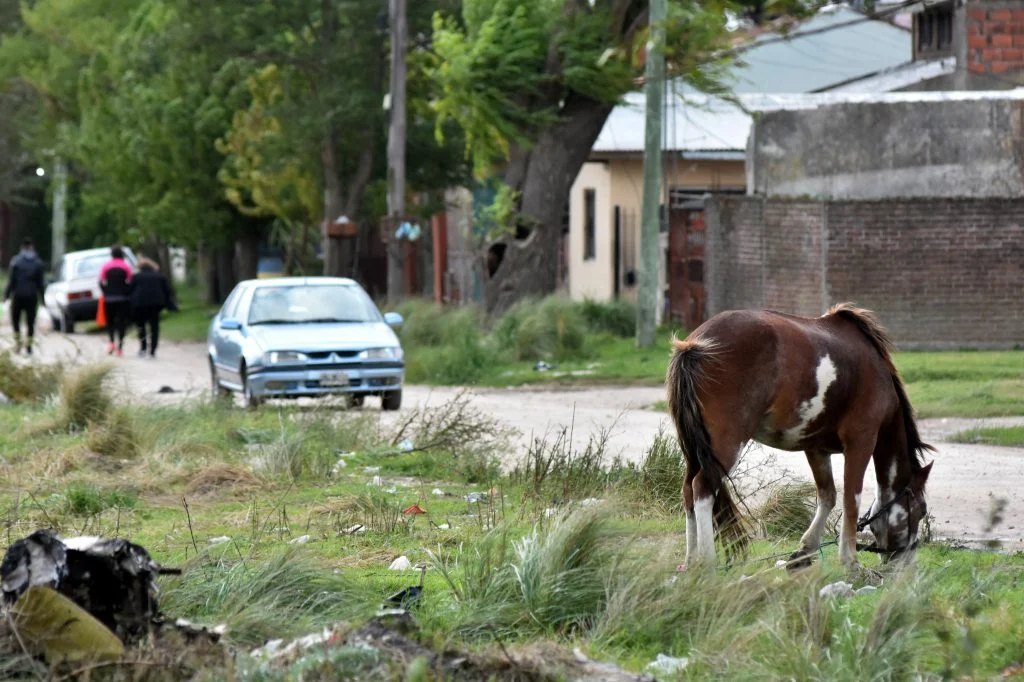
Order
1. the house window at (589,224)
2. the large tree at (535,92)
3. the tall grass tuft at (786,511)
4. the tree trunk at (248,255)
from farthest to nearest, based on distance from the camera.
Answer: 1. the tree trunk at (248,255)
2. the house window at (589,224)
3. the large tree at (535,92)
4. the tall grass tuft at (786,511)

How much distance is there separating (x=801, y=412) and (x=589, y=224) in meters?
31.9

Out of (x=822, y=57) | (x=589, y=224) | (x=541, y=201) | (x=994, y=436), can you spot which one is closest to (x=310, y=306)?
(x=994, y=436)

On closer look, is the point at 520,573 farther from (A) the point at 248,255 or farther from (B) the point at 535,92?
(A) the point at 248,255

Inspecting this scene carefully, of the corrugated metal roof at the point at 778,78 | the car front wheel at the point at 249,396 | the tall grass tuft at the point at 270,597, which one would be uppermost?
the corrugated metal roof at the point at 778,78

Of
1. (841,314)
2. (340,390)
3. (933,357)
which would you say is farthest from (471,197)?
(841,314)

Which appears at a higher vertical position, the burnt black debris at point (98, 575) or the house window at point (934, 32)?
the house window at point (934, 32)

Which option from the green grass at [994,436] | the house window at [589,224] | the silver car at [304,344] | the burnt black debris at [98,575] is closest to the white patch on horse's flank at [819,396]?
the burnt black debris at [98,575]

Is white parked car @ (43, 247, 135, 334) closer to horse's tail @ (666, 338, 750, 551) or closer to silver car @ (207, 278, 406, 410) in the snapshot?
silver car @ (207, 278, 406, 410)

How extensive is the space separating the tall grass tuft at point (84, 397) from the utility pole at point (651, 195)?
11.4 metres

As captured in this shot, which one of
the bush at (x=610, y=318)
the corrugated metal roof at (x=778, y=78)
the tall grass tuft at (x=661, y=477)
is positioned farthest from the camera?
the corrugated metal roof at (x=778, y=78)

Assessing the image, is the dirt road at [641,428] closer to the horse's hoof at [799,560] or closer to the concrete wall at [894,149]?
the horse's hoof at [799,560]

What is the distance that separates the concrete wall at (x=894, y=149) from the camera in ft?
81.6

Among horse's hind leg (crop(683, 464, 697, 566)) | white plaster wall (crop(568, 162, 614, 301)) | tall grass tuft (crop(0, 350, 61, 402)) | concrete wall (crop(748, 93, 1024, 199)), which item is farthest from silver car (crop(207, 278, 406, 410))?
white plaster wall (crop(568, 162, 614, 301))

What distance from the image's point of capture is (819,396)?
840 cm
